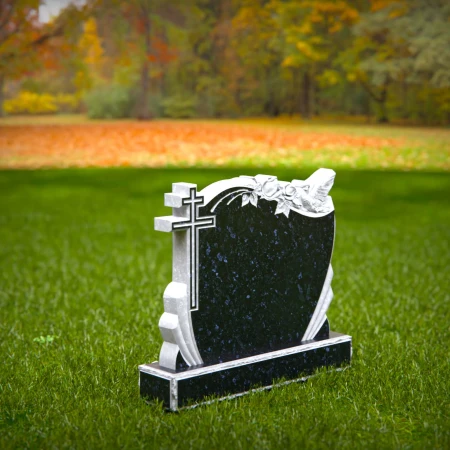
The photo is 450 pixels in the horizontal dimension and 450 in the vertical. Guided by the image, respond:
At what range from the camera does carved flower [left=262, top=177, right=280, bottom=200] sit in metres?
4.78

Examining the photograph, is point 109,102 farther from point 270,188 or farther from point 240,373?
point 240,373

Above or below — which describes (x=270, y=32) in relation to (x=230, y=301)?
above

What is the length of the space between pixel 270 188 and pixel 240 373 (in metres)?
1.14

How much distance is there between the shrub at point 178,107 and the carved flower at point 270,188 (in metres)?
17.9

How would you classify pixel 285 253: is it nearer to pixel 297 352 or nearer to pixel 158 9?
pixel 297 352

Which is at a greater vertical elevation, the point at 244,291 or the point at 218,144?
the point at 218,144

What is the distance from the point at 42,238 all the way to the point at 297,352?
20.6 ft

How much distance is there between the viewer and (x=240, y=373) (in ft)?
15.6

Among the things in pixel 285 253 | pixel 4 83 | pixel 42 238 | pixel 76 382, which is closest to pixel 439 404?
pixel 285 253

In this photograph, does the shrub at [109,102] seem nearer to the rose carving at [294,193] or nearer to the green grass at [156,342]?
the green grass at [156,342]

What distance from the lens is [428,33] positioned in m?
18.6

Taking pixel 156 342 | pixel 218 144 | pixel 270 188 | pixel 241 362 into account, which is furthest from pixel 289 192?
pixel 218 144

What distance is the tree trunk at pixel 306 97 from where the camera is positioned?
2156 cm

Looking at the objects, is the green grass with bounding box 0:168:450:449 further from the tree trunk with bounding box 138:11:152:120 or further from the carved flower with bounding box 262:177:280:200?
the tree trunk with bounding box 138:11:152:120
